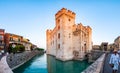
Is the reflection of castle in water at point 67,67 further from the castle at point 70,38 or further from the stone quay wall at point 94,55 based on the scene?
the castle at point 70,38

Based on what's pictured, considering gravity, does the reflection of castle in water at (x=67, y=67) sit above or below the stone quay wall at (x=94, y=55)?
below

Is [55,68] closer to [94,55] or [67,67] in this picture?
[67,67]

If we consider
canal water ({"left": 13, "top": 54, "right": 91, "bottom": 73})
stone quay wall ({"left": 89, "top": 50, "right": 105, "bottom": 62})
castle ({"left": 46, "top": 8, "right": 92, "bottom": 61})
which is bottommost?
canal water ({"left": 13, "top": 54, "right": 91, "bottom": 73})

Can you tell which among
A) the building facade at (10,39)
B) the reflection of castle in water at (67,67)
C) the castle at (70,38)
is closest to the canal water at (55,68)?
the reflection of castle in water at (67,67)

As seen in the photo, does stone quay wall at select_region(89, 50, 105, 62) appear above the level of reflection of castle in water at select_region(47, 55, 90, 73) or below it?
above

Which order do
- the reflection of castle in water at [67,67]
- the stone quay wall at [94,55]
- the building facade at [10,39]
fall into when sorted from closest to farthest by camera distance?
the reflection of castle in water at [67,67], the stone quay wall at [94,55], the building facade at [10,39]

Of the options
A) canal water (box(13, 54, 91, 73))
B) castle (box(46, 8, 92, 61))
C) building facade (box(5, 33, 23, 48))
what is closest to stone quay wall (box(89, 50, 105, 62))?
castle (box(46, 8, 92, 61))

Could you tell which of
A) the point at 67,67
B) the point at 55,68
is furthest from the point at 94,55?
the point at 55,68

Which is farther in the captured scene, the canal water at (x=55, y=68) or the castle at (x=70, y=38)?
the castle at (x=70, y=38)

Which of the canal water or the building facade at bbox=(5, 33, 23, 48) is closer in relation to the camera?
the canal water

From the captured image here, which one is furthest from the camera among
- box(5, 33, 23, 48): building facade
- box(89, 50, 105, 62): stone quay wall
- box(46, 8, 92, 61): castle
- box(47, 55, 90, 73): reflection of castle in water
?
box(5, 33, 23, 48): building facade

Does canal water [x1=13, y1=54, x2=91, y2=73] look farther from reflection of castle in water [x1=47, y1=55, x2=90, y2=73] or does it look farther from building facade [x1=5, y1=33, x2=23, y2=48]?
building facade [x1=5, y1=33, x2=23, y2=48]

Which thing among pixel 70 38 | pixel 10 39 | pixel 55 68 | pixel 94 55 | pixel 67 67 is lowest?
pixel 55 68

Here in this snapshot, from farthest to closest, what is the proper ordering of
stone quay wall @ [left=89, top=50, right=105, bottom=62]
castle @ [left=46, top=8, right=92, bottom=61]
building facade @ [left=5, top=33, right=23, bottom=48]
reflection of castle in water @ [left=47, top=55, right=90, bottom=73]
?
building facade @ [left=5, top=33, right=23, bottom=48]
castle @ [left=46, top=8, right=92, bottom=61]
stone quay wall @ [left=89, top=50, right=105, bottom=62]
reflection of castle in water @ [left=47, top=55, right=90, bottom=73]
